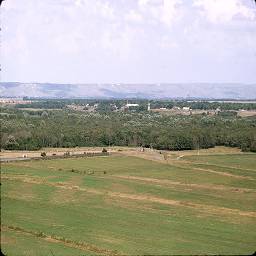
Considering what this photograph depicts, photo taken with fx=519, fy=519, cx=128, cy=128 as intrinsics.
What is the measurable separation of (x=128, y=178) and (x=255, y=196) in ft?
37.4

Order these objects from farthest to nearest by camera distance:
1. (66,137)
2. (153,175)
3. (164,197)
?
(66,137) → (153,175) → (164,197)

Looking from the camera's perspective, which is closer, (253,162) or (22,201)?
(22,201)

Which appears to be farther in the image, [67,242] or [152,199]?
[152,199]

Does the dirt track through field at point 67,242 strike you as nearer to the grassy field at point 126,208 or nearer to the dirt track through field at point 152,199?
the grassy field at point 126,208

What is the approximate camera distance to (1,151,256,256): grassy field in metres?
18.0

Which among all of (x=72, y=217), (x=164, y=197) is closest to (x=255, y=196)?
(x=164, y=197)

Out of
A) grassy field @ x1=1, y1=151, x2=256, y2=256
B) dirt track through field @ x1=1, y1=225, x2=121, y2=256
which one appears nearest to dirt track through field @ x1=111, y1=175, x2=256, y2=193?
grassy field @ x1=1, y1=151, x2=256, y2=256

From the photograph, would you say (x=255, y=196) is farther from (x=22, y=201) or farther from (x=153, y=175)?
(x=22, y=201)

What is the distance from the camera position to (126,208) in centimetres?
2759

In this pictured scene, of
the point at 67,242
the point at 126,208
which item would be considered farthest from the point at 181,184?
the point at 67,242

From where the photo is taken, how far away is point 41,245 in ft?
57.5

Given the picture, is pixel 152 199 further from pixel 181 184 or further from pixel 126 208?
pixel 181 184

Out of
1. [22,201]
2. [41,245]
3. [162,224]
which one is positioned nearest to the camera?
[41,245]

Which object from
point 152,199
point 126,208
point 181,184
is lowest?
point 181,184
